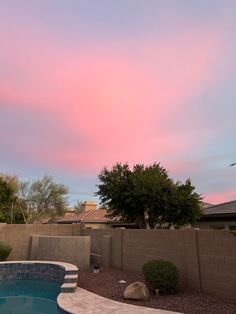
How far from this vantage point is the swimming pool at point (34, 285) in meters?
11.8

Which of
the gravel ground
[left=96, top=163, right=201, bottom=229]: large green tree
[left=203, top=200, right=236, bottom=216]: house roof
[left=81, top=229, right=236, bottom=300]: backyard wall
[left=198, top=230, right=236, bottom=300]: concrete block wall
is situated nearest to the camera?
the gravel ground

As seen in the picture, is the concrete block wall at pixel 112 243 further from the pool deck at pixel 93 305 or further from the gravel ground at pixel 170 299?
the pool deck at pixel 93 305

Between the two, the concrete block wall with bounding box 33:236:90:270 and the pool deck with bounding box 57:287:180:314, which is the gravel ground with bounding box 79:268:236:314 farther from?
the concrete block wall with bounding box 33:236:90:270

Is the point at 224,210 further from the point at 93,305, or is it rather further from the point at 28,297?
the point at 93,305

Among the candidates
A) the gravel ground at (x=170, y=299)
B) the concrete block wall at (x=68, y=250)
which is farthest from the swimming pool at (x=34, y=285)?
the concrete block wall at (x=68, y=250)

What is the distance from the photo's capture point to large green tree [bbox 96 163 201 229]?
917 inches

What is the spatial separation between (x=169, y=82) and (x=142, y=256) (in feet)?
23.3

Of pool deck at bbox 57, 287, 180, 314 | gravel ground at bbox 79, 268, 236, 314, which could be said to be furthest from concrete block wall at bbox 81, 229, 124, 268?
pool deck at bbox 57, 287, 180, 314

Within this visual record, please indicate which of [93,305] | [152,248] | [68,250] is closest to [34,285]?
[68,250]

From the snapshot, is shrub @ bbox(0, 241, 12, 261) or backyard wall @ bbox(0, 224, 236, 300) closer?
backyard wall @ bbox(0, 224, 236, 300)

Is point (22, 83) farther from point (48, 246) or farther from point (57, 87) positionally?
point (48, 246)

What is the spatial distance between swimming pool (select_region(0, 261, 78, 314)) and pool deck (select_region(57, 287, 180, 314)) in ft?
1.05

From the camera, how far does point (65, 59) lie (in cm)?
1359

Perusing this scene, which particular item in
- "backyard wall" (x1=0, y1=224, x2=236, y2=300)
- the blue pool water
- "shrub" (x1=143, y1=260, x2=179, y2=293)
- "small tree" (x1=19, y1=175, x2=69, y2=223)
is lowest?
the blue pool water
